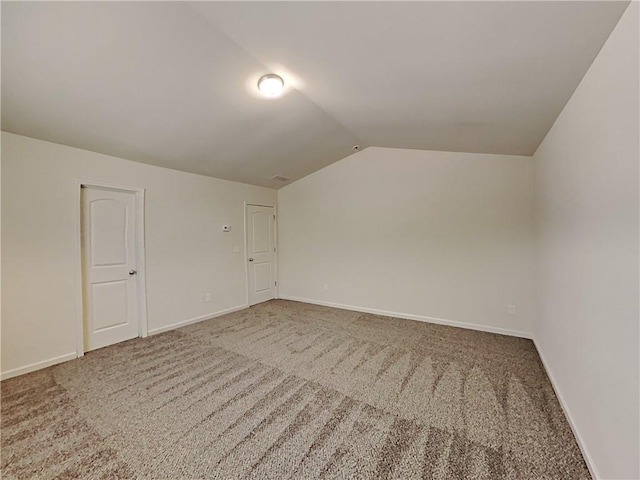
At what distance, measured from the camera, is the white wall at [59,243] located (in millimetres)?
2596

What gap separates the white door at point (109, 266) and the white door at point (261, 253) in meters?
1.92

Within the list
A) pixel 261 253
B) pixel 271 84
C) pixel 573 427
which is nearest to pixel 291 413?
pixel 573 427

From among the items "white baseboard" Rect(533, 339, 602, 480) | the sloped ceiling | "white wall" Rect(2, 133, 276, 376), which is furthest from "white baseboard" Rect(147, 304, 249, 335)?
"white baseboard" Rect(533, 339, 602, 480)

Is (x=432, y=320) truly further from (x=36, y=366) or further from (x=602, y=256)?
(x=36, y=366)

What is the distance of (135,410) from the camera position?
6.89ft

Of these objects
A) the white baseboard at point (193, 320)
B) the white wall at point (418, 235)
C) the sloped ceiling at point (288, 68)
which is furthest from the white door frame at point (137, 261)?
the white wall at point (418, 235)

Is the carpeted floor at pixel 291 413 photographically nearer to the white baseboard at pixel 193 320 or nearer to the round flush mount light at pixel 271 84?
the white baseboard at pixel 193 320

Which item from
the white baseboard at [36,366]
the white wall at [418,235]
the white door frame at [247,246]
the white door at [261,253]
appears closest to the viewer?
the white baseboard at [36,366]

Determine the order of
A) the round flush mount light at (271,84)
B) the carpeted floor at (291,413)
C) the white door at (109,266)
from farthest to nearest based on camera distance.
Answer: the white door at (109,266)
the round flush mount light at (271,84)
the carpeted floor at (291,413)

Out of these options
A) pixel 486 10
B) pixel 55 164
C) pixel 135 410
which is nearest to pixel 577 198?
pixel 486 10

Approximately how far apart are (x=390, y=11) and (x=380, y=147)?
315cm

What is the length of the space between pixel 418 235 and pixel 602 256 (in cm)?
277

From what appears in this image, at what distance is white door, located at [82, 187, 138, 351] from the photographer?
3.17 m

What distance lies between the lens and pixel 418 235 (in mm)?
4242
